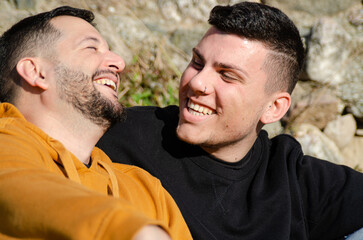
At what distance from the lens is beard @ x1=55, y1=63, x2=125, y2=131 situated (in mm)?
2139

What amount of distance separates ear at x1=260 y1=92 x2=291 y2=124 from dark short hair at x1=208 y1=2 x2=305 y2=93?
0.06m

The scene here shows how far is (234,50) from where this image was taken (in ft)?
8.29

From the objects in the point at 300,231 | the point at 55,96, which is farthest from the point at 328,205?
the point at 55,96

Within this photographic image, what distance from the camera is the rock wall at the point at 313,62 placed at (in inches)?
177

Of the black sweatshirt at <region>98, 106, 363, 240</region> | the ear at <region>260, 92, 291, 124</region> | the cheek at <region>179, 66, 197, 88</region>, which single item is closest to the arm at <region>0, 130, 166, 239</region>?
the black sweatshirt at <region>98, 106, 363, 240</region>

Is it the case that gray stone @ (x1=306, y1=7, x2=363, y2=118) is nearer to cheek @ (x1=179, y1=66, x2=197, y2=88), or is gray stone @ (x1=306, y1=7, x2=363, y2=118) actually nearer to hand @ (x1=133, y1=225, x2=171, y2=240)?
cheek @ (x1=179, y1=66, x2=197, y2=88)

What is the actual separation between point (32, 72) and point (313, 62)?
10.8 ft

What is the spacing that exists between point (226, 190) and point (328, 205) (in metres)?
0.74

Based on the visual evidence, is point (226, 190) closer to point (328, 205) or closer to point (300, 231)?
point (300, 231)

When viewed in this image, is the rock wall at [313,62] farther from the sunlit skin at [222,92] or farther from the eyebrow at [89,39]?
the eyebrow at [89,39]

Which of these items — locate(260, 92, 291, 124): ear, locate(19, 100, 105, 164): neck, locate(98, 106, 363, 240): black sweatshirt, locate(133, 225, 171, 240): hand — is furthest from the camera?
locate(260, 92, 291, 124): ear

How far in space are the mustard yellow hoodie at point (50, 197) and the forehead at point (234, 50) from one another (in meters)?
1.03

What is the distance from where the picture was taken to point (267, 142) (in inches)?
117

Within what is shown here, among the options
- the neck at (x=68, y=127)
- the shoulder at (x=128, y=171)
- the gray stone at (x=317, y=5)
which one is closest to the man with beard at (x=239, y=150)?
the shoulder at (x=128, y=171)
